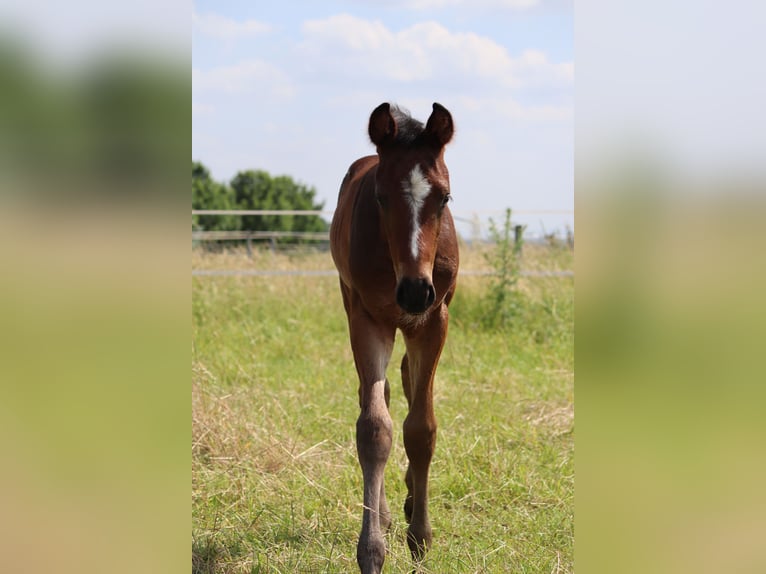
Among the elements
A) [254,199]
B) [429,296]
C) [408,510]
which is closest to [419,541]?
[408,510]

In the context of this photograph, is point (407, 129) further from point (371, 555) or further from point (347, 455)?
point (347, 455)

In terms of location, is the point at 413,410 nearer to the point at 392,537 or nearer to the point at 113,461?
the point at 392,537

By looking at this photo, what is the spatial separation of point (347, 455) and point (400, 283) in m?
2.27

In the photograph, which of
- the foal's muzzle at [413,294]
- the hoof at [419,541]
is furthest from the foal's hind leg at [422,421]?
the foal's muzzle at [413,294]

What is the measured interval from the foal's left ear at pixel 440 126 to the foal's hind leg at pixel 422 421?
0.86 m

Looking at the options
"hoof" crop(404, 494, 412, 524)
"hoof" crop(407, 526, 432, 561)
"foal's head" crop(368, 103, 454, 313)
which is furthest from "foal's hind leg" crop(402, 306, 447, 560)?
"foal's head" crop(368, 103, 454, 313)

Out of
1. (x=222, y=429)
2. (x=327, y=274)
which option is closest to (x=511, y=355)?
(x=222, y=429)

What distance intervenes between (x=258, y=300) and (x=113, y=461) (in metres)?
9.14

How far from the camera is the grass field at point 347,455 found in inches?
140

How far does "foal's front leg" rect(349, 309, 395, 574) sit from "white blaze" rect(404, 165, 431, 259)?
82 cm

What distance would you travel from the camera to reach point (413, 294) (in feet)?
9.18

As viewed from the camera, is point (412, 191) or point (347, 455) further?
point (347, 455)

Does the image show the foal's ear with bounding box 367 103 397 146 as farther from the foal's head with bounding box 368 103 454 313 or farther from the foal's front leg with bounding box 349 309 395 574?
the foal's front leg with bounding box 349 309 395 574

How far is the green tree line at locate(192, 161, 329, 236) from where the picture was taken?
3734 centimetres
